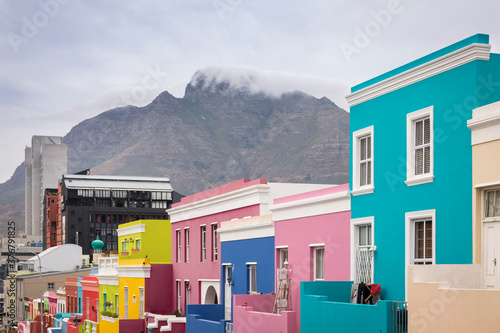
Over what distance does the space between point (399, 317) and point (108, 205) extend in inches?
5664

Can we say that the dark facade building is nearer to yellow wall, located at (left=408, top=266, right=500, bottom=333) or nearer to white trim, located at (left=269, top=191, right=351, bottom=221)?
white trim, located at (left=269, top=191, right=351, bottom=221)

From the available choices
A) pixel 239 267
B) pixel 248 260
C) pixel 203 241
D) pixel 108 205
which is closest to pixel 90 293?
pixel 203 241

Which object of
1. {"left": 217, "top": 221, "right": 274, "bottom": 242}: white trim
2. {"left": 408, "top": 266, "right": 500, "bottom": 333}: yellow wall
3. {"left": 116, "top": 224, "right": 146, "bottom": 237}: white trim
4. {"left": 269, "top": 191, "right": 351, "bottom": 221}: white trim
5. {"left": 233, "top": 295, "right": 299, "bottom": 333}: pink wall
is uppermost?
{"left": 269, "top": 191, "right": 351, "bottom": 221}: white trim

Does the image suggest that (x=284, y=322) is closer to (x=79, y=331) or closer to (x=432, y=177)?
(x=432, y=177)

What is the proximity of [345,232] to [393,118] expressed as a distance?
4.35 metres

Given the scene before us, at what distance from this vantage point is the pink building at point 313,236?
2514 cm

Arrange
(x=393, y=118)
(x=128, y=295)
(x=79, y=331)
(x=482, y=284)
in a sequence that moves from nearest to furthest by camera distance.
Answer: (x=482, y=284)
(x=393, y=118)
(x=128, y=295)
(x=79, y=331)

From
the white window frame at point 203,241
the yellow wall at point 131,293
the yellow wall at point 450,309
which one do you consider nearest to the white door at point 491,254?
the yellow wall at point 450,309

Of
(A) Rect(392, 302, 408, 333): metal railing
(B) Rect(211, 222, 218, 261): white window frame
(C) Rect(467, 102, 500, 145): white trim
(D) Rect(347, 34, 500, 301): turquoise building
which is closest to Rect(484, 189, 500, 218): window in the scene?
(D) Rect(347, 34, 500, 301): turquoise building

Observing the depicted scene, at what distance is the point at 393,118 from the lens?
22406 mm

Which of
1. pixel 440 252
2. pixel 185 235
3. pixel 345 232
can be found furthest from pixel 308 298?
pixel 185 235

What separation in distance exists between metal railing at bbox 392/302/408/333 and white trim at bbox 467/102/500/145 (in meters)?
Result: 4.47

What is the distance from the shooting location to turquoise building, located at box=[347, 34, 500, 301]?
19406 millimetres

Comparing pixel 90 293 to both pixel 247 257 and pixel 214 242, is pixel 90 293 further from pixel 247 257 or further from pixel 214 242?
pixel 247 257
